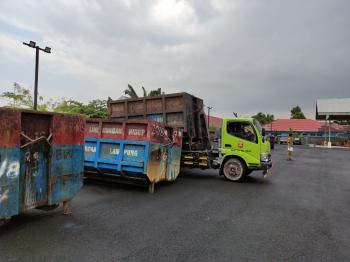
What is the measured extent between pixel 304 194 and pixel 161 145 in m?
4.37

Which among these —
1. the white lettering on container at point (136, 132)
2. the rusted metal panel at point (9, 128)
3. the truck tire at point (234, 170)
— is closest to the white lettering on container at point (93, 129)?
the white lettering on container at point (136, 132)

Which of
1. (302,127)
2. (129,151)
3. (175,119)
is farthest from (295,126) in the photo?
(129,151)

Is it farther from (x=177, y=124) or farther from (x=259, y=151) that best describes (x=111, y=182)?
(x=259, y=151)

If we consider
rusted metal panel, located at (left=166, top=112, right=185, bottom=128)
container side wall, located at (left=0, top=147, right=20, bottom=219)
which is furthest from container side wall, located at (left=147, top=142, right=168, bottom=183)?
container side wall, located at (left=0, top=147, right=20, bottom=219)

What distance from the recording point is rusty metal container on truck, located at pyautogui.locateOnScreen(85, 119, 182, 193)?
7.50 meters

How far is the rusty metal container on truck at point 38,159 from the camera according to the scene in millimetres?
4043

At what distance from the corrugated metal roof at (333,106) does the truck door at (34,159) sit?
40.2m

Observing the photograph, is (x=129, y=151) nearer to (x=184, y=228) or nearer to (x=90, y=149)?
(x=90, y=149)

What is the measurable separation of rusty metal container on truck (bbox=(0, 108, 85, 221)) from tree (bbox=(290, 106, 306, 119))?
8297cm

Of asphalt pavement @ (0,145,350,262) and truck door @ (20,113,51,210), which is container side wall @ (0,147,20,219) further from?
asphalt pavement @ (0,145,350,262)

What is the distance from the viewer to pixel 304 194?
8.31 m

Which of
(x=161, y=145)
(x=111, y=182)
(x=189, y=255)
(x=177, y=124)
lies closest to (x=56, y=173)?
(x=189, y=255)

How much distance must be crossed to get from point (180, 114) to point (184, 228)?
570 centimetres

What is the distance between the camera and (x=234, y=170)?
33.2ft
